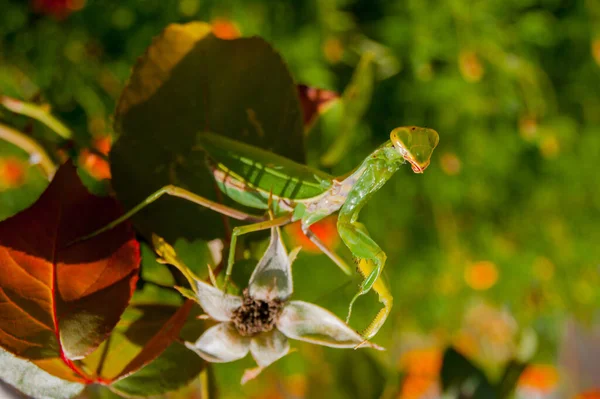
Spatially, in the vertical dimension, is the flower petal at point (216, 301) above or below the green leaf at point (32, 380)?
above

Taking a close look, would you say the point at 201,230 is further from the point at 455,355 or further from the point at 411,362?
the point at 411,362

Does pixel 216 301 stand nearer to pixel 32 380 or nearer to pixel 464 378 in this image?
pixel 32 380

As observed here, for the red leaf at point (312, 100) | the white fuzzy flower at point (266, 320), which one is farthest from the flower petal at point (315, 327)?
the red leaf at point (312, 100)

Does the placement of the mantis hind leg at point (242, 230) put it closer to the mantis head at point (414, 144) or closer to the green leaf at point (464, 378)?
the mantis head at point (414, 144)

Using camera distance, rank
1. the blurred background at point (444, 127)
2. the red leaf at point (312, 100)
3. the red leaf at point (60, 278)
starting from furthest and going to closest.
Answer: the blurred background at point (444, 127) < the red leaf at point (312, 100) < the red leaf at point (60, 278)

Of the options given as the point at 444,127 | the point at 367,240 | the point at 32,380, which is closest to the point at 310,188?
the point at 367,240

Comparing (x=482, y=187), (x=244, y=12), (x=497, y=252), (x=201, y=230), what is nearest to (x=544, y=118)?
(x=482, y=187)

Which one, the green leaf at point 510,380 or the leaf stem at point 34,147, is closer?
the leaf stem at point 34,147

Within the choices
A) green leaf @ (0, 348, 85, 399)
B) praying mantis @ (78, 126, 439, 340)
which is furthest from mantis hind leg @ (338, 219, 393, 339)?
green leaf @ (0, 348, 85, 399)
